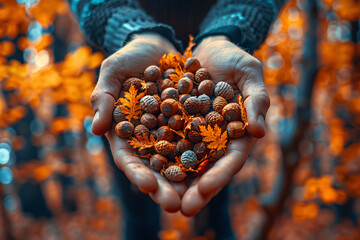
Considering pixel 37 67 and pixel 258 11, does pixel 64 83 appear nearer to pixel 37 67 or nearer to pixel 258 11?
pixel 37 67

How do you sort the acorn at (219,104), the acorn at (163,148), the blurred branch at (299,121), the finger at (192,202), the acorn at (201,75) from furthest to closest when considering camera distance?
1. the blurred branch at (299,121)
2. the acorn at (201,75)
3. the acorn at (219,104)
4. the acorn at (163,148)
5. the finger at (192,202)

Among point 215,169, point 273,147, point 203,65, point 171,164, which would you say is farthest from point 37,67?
point 273,147

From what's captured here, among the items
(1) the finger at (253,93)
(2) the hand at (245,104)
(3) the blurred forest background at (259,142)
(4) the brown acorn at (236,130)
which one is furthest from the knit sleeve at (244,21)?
(4) the brown acorn at (236,130)

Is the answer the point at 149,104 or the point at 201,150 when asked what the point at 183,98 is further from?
the point at 201,150

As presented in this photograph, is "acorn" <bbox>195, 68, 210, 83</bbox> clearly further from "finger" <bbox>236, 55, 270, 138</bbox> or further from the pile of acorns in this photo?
"finger" <bbox>236, 55, 270, 138</bbox>

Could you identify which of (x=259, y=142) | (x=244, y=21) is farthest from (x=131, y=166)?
(x=259, y=142)

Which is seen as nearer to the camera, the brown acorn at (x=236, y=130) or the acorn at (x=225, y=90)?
the brown acorn at (x=236, y=130)

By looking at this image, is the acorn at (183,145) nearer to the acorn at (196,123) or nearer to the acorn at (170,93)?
the acorn at (196,123)
